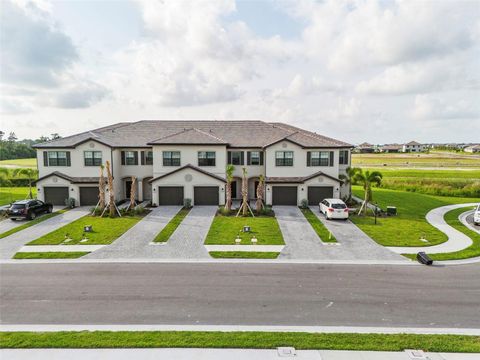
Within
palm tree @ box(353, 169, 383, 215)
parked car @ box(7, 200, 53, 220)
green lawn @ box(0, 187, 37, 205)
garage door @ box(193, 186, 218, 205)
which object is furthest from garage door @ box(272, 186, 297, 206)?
green lawn @ box(0, 187, 37, 205)

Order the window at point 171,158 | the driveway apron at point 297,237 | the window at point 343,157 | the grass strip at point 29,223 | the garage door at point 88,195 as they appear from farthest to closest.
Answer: the window at point 343,157 < the window at point 171,158 < the garage door at point 88,195 < the grass strip at point 29,223 < the driveway apron at point 297,237

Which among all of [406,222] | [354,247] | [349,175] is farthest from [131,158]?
[406,222]

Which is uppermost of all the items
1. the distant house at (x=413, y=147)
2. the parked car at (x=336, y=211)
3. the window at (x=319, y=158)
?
the distant house at (x=413, y=147)

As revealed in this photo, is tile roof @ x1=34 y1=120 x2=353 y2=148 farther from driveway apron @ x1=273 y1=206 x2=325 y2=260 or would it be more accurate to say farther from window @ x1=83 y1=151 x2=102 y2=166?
driveway apron @ x1=273 y1=206 x2=325 y2=260

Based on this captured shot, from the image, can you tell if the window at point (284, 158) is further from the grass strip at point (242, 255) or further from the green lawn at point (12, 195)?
the green lawn at point (12, 195)

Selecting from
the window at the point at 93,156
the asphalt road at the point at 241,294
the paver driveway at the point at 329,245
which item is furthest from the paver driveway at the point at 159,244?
the window at the point at 93,156
